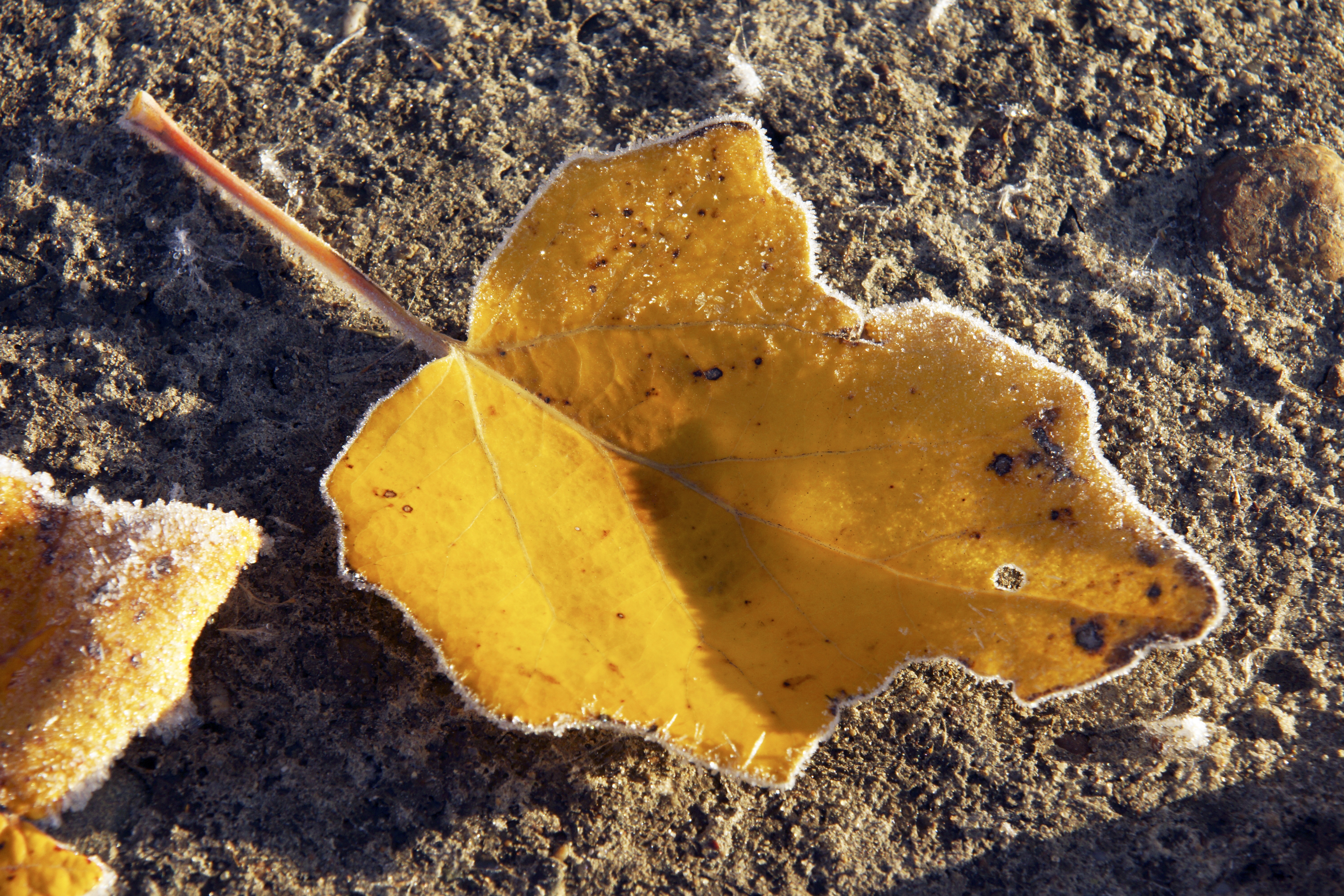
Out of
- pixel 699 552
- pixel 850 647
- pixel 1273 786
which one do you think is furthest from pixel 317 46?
pixel 1273 786

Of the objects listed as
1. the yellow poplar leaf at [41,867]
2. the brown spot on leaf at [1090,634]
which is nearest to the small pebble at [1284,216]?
the brown spot on leaf at [1090,634]

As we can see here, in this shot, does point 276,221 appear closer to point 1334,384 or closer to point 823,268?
point 823,268

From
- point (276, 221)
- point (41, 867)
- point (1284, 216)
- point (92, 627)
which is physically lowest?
point (41, 867)

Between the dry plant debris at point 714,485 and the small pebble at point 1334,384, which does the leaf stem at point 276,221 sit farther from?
the small pebble at point 1334,384

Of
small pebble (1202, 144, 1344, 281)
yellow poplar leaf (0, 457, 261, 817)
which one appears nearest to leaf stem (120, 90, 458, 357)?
yellow poplar leaf (0, 457, 261, 817)

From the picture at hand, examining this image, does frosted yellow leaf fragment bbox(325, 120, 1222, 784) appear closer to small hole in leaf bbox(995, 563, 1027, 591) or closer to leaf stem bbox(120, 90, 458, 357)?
small hole in leaf bbox(995, 563, 1027, 591)

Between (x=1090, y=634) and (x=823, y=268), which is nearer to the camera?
(x=1090, y=634)

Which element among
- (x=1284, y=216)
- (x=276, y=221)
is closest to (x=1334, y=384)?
(x=1284, y=216)

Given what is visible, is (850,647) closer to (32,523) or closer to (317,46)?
(32,523)
